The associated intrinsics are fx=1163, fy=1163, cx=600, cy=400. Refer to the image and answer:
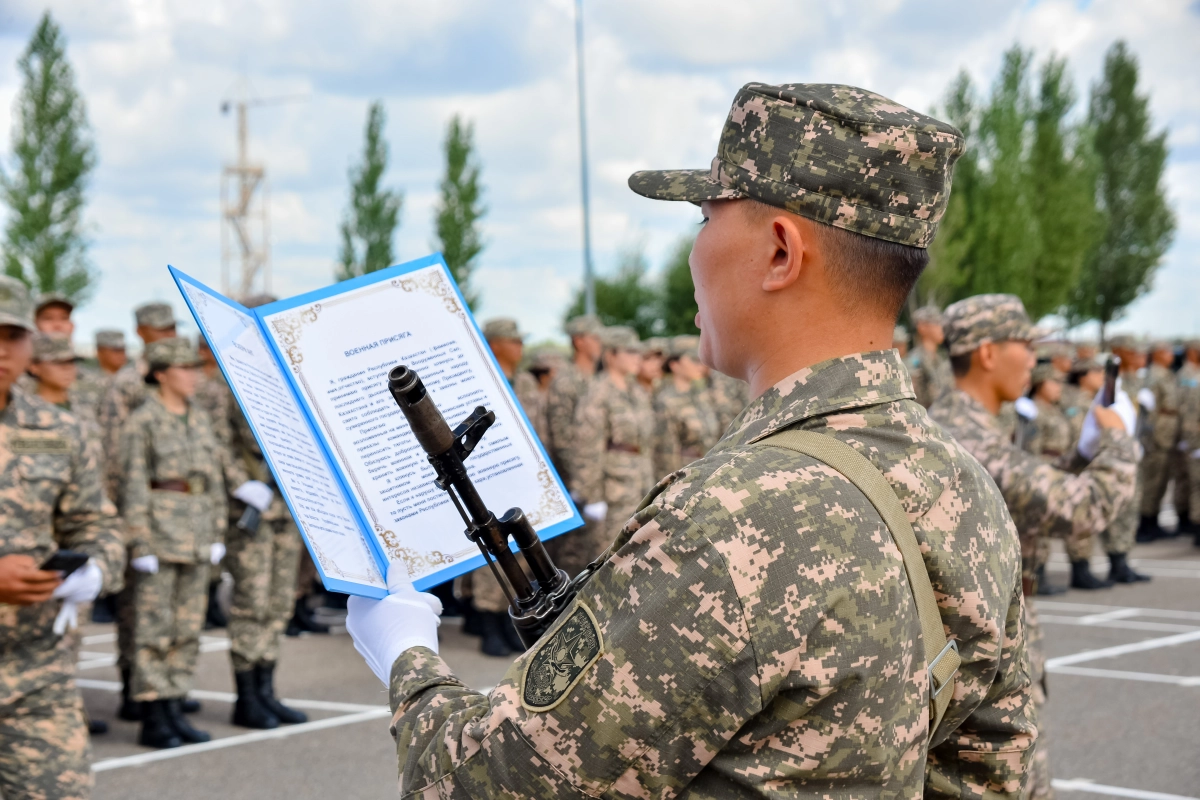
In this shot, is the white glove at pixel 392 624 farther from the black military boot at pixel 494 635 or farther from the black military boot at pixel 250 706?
the black military boot at pixel 494 635

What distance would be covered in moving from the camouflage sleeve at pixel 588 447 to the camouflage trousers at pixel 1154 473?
7.94m

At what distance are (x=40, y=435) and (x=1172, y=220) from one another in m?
49.6

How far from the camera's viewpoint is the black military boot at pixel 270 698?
6.46m

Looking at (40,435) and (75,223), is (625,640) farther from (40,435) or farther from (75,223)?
(75,223)

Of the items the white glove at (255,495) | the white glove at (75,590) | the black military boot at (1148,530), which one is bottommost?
the black military boot at (1148,530)

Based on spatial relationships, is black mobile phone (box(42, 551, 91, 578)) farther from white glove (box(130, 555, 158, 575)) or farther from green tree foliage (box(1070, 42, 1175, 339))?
green tree foliage (box(1070, 42, 1175, 339))

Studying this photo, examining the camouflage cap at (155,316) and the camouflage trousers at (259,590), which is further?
the camouflage cap at (155,316)

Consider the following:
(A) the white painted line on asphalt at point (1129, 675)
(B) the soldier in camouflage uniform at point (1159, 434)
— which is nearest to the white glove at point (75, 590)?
(A) the white painted line on asphalt at point (1129, 675)

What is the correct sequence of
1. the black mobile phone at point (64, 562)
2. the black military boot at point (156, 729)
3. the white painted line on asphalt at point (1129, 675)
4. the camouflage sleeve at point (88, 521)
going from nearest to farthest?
the black mobile phone at point (64, 562), the camouflage sleeve at point (88, 521), the black military boot at point (156, 729), the white painted line on asphalt at point (1129, 675)

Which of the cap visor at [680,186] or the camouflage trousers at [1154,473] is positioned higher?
the cap visor at [680,186]

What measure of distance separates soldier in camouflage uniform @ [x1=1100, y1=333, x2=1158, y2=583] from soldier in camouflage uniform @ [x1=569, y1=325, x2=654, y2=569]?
13.8 feet

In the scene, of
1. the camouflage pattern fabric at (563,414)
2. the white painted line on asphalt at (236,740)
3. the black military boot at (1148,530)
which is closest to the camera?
the white painted line on asphalt at (236,740)

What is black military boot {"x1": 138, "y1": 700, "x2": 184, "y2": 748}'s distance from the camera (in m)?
6.09

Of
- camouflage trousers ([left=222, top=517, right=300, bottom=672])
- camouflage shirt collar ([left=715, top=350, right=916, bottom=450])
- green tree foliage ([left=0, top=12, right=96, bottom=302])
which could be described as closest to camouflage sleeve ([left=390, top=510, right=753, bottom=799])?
camouflage shirt collar ([left=715, top=350, right=916, bottom=450])
